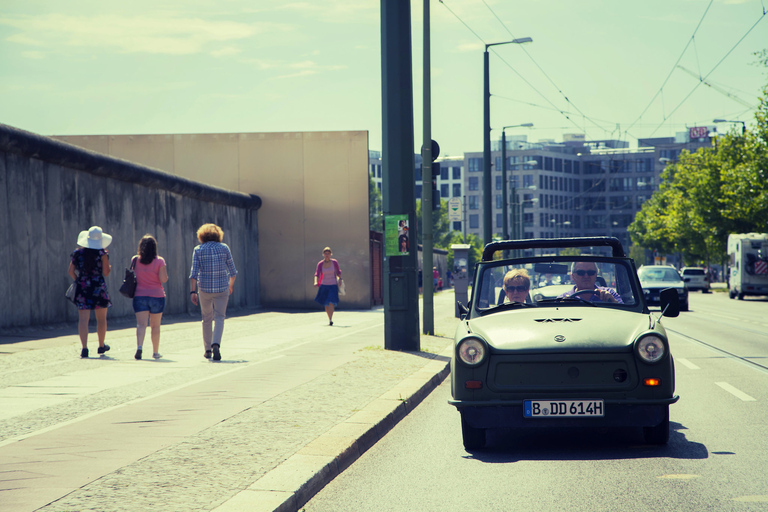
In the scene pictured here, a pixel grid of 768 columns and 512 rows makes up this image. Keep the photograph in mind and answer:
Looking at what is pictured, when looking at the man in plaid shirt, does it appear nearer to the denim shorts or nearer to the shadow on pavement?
the denim shorts

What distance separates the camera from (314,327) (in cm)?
1841

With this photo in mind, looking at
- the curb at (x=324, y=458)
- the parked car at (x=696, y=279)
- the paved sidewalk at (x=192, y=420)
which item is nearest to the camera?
the curb at (x=324, y=458)

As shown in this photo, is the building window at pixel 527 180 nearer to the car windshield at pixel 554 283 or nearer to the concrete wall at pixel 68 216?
the concrete wall at pixel 68 216

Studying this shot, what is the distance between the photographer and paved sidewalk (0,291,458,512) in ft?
15.3

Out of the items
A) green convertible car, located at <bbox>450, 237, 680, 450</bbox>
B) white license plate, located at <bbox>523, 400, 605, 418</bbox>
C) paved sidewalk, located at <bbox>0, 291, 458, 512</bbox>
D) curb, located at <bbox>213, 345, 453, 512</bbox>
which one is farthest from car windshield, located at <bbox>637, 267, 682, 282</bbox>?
white license plate, located at <bbox>523, 400, 605, 418</bbox>

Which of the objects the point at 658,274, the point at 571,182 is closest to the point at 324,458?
the point at 658,274

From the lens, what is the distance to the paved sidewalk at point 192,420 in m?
4.66

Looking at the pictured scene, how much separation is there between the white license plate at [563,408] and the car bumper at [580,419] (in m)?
0.03

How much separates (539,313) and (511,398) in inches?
35.6

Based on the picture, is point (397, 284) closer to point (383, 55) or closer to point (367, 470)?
point (383, 55)

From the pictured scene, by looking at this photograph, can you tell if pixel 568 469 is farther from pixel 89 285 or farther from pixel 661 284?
pixel 661 284

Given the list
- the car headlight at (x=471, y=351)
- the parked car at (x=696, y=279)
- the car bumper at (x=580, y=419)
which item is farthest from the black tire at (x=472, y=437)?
the parked car at (x=696, y=279)

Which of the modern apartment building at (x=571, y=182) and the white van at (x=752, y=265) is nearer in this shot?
the white van at (x=752, y=265)

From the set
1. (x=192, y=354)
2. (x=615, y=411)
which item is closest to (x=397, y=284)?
(x=192, y=354)
